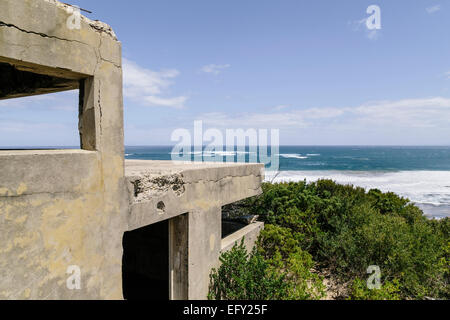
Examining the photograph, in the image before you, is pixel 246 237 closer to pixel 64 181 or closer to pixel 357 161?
pixel 64 181

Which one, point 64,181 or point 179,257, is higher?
point 64,181

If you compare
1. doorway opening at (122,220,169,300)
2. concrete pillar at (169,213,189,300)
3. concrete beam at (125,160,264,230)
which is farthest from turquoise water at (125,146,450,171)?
concrete pillar at (169,213,189,300)

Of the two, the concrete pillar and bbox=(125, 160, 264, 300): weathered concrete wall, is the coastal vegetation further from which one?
the concrete pillar

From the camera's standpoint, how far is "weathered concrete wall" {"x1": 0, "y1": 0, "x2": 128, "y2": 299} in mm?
2363

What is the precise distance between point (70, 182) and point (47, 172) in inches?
10.0

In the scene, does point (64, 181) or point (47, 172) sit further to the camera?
point (64, 181)

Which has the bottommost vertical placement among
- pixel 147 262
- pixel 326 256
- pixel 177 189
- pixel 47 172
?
pixel 147 262

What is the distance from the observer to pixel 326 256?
282 inches

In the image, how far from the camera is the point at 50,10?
257 cm

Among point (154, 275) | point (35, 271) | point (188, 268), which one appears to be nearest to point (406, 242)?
point (188, 268)

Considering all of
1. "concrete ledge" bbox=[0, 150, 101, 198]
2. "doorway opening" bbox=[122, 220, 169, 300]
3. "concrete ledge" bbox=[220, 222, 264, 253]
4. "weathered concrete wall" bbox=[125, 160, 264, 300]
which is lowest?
"doorway opening" bbox=[122, 220, 169, 300]

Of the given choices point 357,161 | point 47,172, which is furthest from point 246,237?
point 357,161

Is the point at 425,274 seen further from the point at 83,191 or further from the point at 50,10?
the point at 50,10

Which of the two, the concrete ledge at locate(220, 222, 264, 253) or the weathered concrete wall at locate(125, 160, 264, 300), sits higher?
the weathered concrete wall at locate(125, 160, 264, 300)
